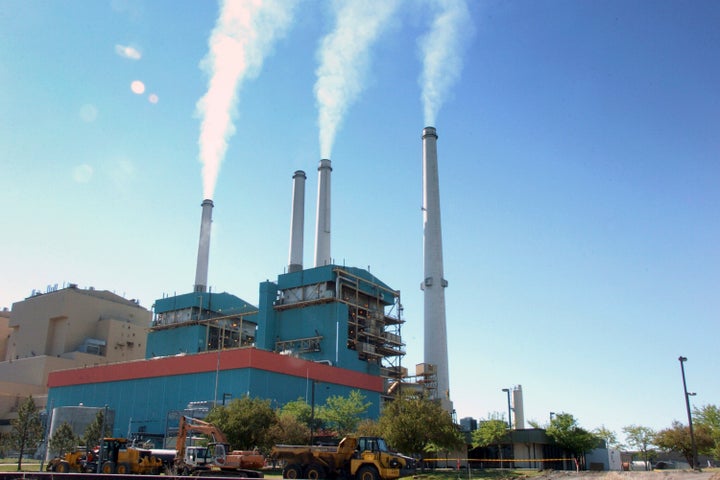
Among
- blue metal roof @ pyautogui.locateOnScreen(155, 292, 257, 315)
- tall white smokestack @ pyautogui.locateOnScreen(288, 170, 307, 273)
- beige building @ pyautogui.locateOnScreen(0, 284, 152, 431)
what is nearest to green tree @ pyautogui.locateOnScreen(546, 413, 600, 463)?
tall white smokestack @ pyautogui.locateOnScreen(288, 170, 307, 273)

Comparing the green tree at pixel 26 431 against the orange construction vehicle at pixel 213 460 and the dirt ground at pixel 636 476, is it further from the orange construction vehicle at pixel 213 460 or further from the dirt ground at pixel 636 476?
the dirt ground at pixel 636 476

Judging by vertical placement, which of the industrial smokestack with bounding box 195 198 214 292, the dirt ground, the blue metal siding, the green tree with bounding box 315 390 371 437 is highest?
the industrial smokestack with bounding box 195 198 214 292

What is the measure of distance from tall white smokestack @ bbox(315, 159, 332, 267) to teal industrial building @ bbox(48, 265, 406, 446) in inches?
342

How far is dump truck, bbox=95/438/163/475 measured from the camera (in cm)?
2933

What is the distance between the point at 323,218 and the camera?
85.1 m

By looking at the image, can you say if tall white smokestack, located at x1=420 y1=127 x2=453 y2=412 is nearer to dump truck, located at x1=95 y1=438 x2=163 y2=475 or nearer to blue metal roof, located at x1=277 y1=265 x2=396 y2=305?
blue metal roof, located at x1=277 y1=265 x2=396 y2=305

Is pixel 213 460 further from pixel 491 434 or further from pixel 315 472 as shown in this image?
pixel 491 434

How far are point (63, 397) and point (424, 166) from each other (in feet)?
163

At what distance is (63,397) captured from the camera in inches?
2894

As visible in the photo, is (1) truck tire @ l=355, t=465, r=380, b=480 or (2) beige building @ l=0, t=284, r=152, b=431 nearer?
(1) truck tire @ l=355, t=465, r=380, b=480

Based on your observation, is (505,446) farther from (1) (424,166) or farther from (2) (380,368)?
(1) (424,166)

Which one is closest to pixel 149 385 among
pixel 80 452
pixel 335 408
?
pixel 335 408

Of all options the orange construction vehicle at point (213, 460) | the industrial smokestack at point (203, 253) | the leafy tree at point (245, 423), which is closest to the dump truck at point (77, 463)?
the orange construction vehicle at point (213, 460)

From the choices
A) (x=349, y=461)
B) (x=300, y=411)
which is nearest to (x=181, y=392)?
(x=300, y=411)
